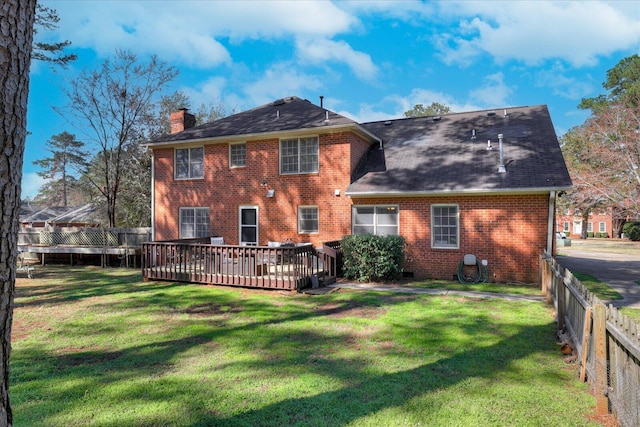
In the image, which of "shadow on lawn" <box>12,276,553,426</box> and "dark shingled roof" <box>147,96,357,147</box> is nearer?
"shadow on lawn" <box>12,276,553,426</box>

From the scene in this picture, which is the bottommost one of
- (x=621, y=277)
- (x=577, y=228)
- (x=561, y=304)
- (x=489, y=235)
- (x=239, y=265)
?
(x=577, y=228)

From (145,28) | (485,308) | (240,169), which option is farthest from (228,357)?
(145,28)

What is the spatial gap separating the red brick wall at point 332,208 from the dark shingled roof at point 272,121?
57 cm

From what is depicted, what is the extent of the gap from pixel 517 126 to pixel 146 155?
22.5 meters

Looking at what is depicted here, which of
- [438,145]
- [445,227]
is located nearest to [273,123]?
[438,145]

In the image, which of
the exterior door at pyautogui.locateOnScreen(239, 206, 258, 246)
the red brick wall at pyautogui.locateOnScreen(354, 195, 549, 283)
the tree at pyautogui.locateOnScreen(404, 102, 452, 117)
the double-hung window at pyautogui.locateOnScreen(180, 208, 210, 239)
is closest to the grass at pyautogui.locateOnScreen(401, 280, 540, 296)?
the red brick wall at pyautogui.locateOnScreen(354, 195, 549, 283)

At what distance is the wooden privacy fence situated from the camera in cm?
313

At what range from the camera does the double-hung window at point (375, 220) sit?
43.6 ft

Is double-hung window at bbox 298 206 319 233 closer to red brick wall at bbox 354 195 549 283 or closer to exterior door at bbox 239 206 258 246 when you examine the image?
exterior door at bbox 239 206 258 246

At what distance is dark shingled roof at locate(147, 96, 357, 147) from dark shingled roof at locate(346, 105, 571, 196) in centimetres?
249

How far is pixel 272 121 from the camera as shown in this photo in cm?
1568

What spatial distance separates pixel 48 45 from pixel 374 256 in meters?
13.5

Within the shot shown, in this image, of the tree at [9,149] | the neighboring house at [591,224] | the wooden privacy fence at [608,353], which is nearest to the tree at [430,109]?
the neighboring house at [591,224]

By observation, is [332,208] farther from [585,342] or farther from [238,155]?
[585,342]
